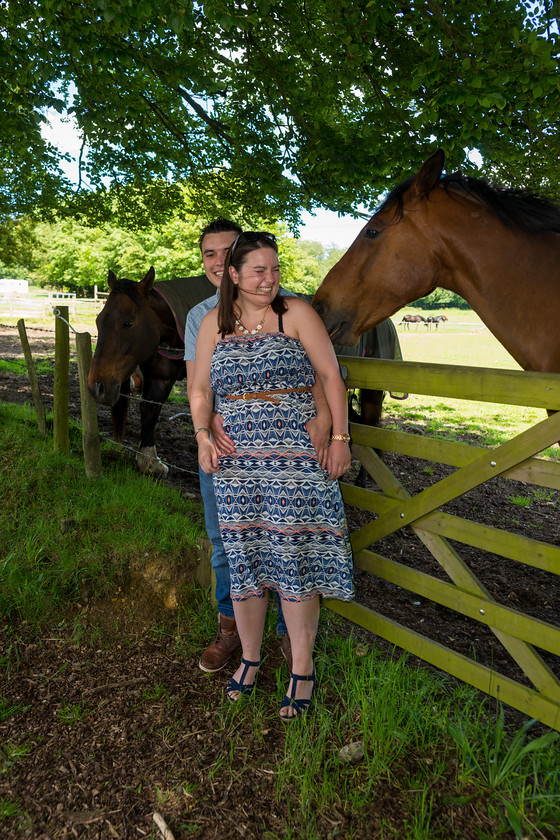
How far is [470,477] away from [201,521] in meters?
2.39

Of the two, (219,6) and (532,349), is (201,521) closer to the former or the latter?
(532,349)

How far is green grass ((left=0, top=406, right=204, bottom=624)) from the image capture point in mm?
3240

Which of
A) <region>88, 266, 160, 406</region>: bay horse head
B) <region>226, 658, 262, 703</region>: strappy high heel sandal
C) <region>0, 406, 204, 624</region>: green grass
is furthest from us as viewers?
<region>88, 266, 160, 406</region>: bay horse head

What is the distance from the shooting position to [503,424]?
10164mm

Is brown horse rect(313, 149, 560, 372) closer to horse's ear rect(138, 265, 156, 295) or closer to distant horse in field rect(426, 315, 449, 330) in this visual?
horse's ear rect(138, 265, 156, 295)

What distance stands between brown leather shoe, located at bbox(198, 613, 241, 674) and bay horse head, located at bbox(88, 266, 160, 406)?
2.66m

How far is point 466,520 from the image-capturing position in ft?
7.43

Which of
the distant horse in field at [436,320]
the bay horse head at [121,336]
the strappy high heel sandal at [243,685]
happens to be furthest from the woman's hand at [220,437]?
the distant horse in field at [436,320]

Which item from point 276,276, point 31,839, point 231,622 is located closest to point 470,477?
point 276,276

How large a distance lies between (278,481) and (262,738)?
111cm

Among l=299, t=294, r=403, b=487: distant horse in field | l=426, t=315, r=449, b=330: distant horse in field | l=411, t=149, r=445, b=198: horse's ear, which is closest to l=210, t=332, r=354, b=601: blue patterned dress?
l=411, t=149, r=445, b=198: horse's ear

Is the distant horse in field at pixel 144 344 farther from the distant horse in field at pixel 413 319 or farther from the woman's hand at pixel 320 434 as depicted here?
the distant horse in field at pixel 413 319

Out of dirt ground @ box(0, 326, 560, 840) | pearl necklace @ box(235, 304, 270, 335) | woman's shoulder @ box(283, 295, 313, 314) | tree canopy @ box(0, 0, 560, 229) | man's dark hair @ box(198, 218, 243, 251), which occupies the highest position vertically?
tree canopy @ box(0, 0, 560, 229)

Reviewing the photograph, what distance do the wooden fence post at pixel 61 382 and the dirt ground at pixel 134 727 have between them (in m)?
2.37
